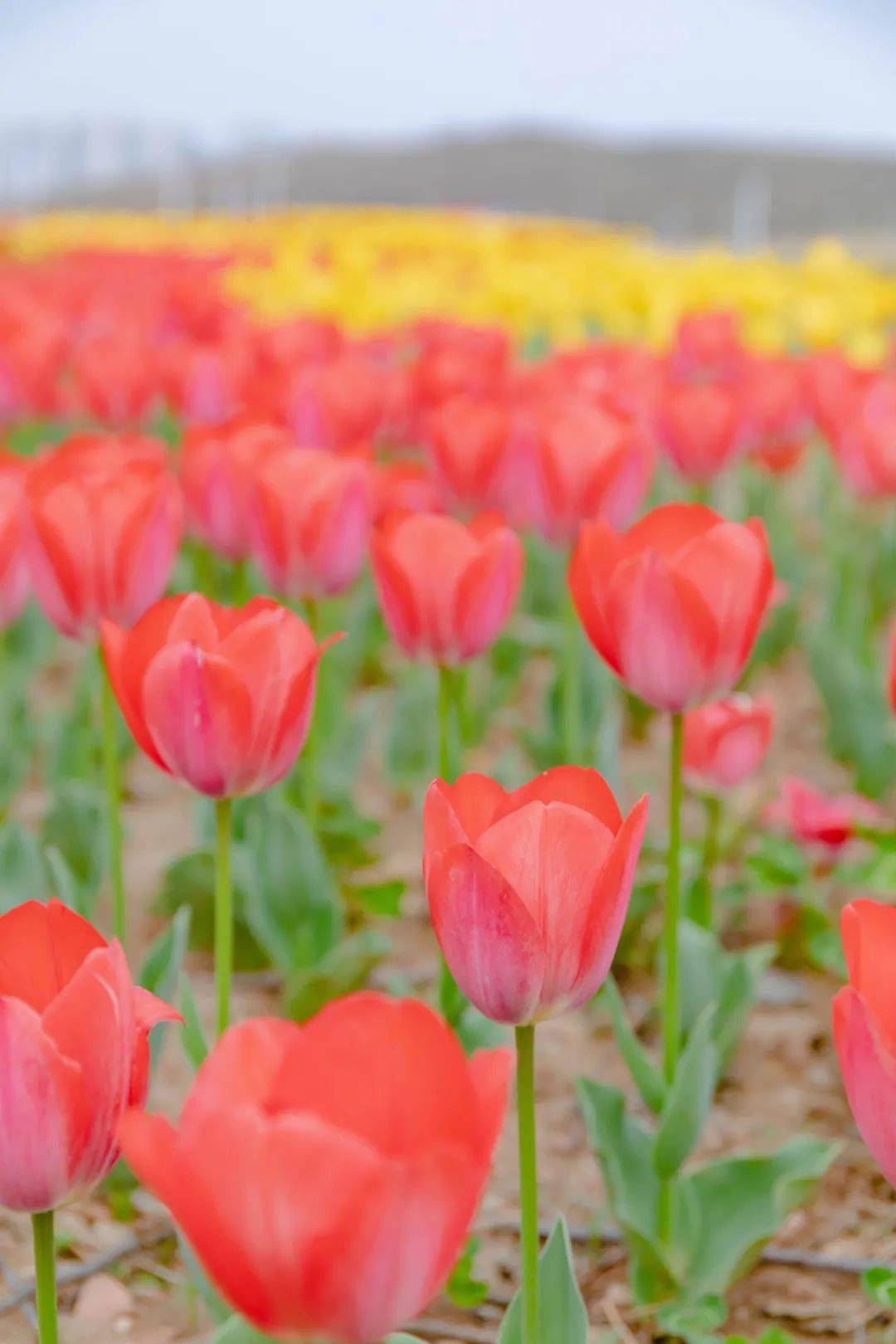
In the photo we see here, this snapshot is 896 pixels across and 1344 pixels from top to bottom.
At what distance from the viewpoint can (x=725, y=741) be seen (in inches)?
69.8

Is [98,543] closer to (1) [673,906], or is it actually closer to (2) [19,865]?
(2) [19,865]

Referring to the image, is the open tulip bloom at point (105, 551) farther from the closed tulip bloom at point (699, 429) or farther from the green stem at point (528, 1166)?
the closed tulip bloom at point (699, 429)

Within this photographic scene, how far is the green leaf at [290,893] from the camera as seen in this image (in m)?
1.73

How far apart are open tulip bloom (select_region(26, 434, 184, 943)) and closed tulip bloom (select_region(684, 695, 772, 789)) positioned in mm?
640

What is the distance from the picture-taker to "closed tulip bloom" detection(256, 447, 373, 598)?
5.54ft

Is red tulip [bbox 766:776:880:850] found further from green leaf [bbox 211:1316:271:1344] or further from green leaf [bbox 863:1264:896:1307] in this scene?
green leaf [bbox 211:1316:271:1344]

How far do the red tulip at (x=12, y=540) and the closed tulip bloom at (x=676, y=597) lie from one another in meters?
0.63

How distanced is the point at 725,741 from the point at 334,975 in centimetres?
52

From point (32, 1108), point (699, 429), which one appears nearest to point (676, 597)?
point (32, 1108)

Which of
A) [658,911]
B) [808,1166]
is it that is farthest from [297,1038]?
[658,911]

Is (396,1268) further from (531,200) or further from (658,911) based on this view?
(531,200)

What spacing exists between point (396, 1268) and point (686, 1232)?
821 mm

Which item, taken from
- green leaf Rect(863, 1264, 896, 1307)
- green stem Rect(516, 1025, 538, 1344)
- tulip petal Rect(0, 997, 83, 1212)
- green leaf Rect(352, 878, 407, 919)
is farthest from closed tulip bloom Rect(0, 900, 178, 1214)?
green leaf Rect(352, 878, 407, 919)

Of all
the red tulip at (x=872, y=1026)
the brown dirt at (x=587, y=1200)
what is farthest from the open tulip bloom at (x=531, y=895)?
the brown dirt at (x=587, y=1200)
